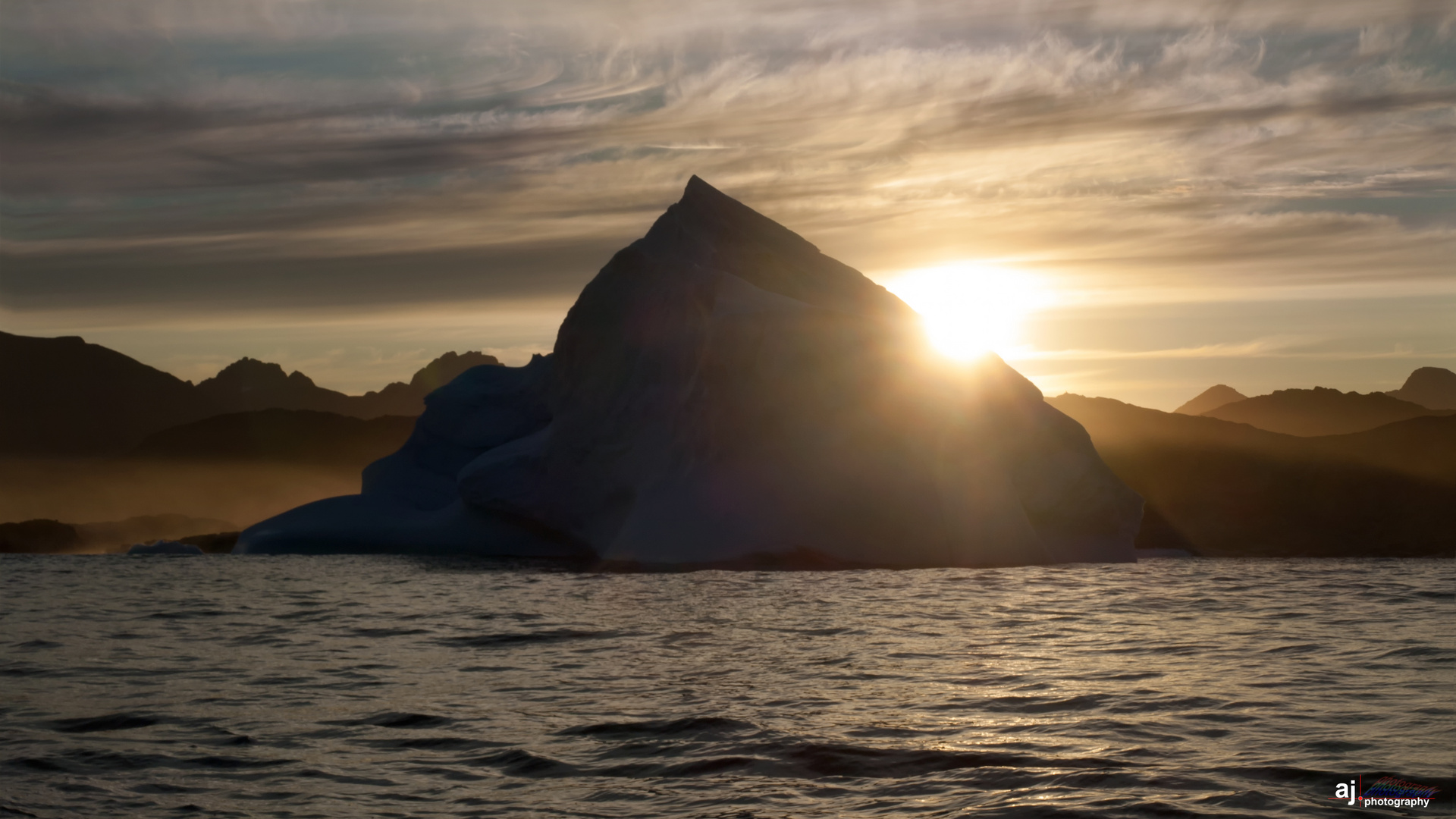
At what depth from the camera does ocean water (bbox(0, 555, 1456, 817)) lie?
756 cm

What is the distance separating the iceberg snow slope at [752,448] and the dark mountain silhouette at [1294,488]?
30117 mm

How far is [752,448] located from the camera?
2939 cm

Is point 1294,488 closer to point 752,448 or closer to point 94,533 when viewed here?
point 752,448

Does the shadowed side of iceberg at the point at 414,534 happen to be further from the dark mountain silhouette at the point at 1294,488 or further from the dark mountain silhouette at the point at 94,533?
the dark mountain silhouette at the point at 1294,488

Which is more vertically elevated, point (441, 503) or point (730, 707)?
point (441, 503)

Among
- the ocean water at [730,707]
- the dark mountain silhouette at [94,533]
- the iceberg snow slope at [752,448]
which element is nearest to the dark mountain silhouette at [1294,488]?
the iceberg snow slope at [752,448]

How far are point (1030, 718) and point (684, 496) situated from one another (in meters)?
19.7

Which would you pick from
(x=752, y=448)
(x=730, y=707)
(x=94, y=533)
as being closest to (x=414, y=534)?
(x=752, y=448)

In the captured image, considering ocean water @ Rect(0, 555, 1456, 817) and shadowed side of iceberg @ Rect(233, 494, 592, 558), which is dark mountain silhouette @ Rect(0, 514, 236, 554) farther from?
ocean water @ Rect(0, 555, 1456, 817)

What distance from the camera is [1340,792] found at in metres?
7.25

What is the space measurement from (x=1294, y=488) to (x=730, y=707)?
70.4 meters

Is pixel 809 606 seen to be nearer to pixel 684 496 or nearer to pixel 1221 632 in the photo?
pixel 1221 632

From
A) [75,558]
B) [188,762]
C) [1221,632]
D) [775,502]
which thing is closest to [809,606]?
[1221,632]

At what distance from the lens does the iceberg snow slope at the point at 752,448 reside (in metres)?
28.2
